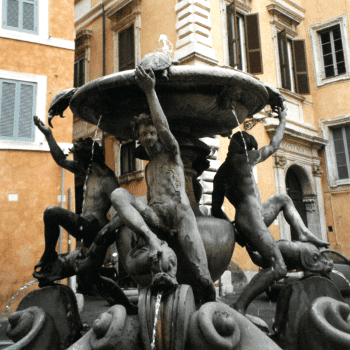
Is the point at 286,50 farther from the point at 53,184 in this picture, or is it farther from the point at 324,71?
the point at 53,184

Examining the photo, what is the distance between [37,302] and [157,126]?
64.3 inches

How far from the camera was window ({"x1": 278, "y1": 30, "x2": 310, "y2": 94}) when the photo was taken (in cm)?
1534

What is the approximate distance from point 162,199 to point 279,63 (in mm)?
13477

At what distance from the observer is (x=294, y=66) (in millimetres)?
15680

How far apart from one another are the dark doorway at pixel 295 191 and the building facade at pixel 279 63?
4cm

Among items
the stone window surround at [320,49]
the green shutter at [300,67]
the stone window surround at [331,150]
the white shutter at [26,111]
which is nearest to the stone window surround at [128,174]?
the white shutter at [26,111]

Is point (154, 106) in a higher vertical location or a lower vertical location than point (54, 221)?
higher

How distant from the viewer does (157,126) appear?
3.01m

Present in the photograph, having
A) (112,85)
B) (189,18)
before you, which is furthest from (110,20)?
(112,85)

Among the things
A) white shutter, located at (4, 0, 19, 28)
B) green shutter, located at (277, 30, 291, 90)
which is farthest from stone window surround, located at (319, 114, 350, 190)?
white shutter, located at (4, 0, 19, 28)

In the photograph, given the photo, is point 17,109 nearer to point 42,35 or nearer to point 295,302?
point 42,35

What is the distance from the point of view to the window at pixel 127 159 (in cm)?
1402

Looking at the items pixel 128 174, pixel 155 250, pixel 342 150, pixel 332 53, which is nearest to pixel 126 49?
pixel 128 174

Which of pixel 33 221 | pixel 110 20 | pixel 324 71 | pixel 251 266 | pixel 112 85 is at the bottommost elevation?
pixel 251 266
